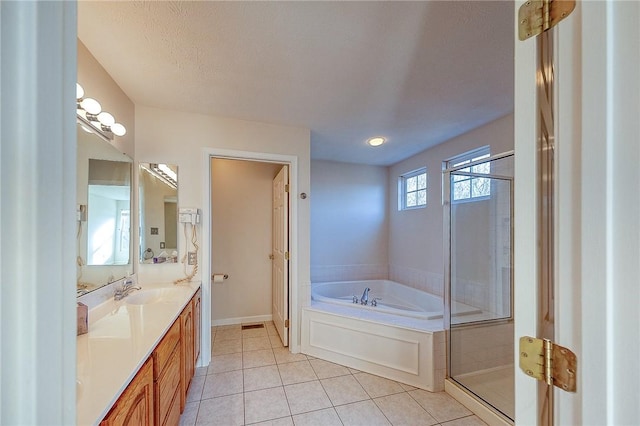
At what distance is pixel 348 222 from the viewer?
13.6ft

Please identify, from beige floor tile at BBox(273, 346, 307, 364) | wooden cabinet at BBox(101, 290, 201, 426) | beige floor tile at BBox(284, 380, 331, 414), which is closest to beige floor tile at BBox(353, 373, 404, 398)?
beige floor tile at BBox(284, 380, 331, 414)

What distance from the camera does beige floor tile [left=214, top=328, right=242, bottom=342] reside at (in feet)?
10.1

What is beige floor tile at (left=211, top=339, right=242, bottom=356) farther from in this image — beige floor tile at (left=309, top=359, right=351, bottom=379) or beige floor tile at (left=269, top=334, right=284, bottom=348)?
beige floor tile at (left=309, top=359, right=351, bottom=379)

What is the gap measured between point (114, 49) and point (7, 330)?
74.5 inches

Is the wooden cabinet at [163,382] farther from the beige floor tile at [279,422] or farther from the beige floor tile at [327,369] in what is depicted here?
the beige floor tile at [327,369]

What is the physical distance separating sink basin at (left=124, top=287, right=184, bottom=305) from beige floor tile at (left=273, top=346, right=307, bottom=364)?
1.20m

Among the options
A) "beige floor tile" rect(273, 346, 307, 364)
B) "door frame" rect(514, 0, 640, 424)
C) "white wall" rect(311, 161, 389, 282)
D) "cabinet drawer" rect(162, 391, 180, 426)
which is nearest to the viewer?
"door frame" rect(514, 0, 640, 424)

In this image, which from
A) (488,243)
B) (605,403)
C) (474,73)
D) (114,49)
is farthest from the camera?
(488,243)

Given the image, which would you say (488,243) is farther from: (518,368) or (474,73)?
(518,368)

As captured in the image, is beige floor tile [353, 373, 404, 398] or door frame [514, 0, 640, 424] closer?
door frame [514, 0, 640, 424]

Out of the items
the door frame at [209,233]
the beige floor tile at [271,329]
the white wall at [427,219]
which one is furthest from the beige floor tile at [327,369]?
the white wall at [427,219]

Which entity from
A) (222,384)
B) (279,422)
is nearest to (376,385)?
(279,422)

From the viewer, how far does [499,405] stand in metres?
1.87

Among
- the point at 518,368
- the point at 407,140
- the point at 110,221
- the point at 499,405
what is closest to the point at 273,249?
the point at 110,221
